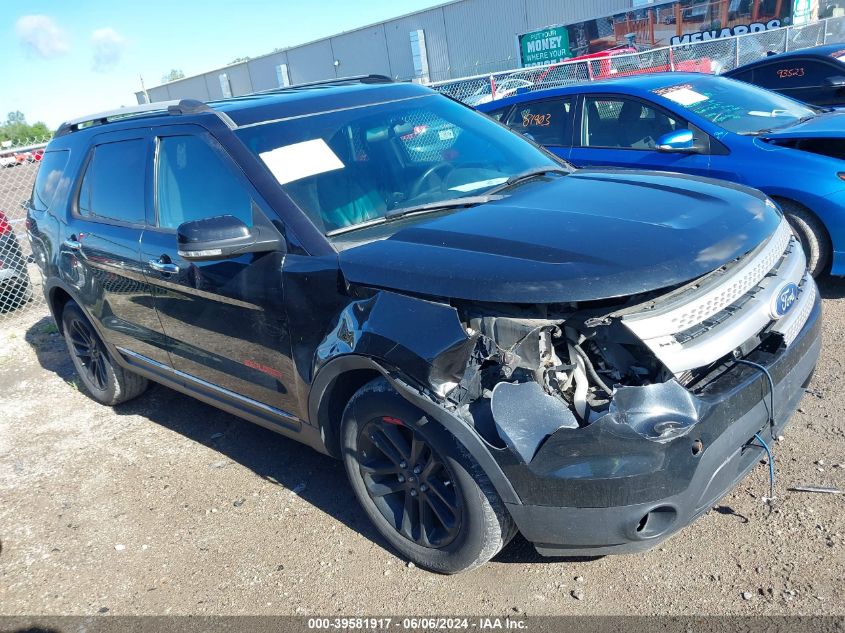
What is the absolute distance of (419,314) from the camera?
8.40 feet

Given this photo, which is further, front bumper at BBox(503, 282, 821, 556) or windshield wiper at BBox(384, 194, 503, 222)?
windshield wiper at BBox(384, 194, 503, 222)

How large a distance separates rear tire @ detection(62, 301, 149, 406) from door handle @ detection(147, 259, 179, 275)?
58.3 inches

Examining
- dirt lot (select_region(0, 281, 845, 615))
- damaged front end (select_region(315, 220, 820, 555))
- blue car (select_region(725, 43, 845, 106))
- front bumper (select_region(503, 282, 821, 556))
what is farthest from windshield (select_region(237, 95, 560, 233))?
blue car (select_region(725, 43, 845, 106))

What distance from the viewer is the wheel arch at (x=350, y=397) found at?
8.07 feet

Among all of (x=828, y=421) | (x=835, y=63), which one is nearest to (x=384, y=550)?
(x=828, y=421)

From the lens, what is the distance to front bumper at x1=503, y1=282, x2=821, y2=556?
2.28 meters

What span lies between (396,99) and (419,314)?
1.85 m

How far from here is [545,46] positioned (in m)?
30.5

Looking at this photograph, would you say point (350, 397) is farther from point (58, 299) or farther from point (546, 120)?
point (546, 120)

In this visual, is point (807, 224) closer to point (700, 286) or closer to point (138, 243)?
point (700, 286)

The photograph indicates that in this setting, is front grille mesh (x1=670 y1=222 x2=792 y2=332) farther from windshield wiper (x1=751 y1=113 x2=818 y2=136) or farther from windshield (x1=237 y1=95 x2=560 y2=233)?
windshield wiper (x1=751 y1=113 x2=818 y2=136)

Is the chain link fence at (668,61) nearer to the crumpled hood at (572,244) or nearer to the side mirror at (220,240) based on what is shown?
the crumpled hood at (572,244)

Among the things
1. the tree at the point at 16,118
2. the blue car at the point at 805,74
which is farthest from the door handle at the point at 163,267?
the tree at the point at 16,118

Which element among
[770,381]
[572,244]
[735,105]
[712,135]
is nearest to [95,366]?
→ [572,244]
